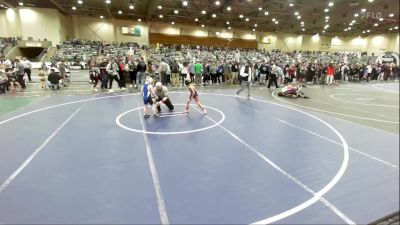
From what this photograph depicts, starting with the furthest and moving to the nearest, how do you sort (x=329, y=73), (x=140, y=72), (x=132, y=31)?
(x=132, y=31) → (x=329, y=73) → (x=140, y=72)

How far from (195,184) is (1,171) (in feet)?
11.7

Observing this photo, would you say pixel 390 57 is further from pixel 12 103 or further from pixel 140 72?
pixel 12 103

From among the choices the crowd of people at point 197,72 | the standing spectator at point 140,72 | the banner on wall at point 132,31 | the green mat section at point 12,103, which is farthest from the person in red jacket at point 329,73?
the banner on wall at point 132,31

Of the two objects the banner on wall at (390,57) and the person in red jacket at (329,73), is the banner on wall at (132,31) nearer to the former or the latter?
the person in red jacket at (329,73)

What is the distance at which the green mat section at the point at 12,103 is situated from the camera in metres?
9.86

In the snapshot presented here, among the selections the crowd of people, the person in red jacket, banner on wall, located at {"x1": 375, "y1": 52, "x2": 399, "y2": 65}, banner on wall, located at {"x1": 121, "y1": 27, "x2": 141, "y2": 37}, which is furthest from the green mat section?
banner on wall, located at {"x1": 121, "y1": 27, "x2": 141, "y2": 37}

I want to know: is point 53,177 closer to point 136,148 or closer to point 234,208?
point 136,148

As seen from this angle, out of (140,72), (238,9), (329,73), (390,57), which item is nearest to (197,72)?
(140,72)

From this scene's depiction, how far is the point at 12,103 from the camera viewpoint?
10945mm

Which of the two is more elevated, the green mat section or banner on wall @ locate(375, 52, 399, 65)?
banner on wall @ locate(375, 52, 399, 65)

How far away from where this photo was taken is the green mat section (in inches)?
388

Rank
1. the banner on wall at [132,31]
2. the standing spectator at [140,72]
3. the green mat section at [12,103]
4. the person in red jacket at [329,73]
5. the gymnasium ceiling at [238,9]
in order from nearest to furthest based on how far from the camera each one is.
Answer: the green mat section at [12,103] < the standing spectator at [140,72] < the person in red jacket at [329,73] < the gymnasium ceiling at [238,9] < the banner on wall at [132,31]

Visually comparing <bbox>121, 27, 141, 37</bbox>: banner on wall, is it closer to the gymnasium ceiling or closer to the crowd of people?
the gymnasium ceiling

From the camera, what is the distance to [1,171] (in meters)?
A: 4.78
